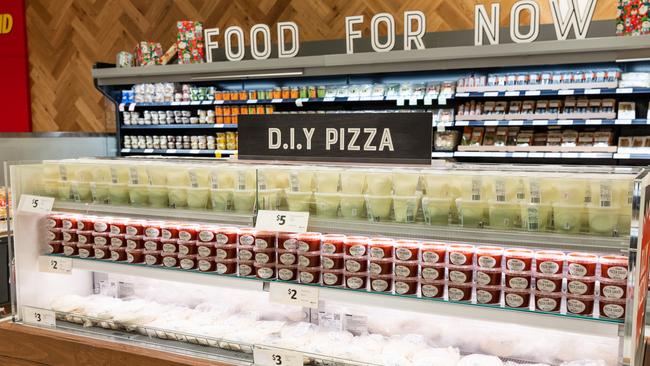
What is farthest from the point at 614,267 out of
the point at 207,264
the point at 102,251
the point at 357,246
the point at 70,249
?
the point at 70,249

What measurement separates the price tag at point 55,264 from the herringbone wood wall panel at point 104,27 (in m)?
4.99

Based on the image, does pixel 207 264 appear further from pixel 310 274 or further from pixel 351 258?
pixel 351 258

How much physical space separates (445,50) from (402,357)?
3532 mm

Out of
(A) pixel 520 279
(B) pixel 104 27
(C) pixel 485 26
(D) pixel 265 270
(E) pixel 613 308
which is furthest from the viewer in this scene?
(B) pixel 104 27

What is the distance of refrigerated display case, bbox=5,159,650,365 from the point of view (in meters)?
1.58

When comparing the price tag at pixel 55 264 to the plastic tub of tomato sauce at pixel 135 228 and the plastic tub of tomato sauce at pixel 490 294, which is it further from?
the plastic tub of tomato sauce at pixel 490 294

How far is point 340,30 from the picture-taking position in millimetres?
6691

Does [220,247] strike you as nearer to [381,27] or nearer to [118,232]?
[118,232]

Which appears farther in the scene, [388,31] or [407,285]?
[388,31]

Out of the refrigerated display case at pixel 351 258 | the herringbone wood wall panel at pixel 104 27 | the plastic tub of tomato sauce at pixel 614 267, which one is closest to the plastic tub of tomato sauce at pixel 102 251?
the refrigerated display case at pixel 351 258

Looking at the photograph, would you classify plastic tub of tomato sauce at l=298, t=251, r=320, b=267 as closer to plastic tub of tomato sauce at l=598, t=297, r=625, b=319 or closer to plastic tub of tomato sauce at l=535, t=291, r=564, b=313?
plastic tub of tomato sauce at l=535, t=291, r=564, b=313

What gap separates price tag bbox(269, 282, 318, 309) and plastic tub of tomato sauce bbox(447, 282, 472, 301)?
45 cm

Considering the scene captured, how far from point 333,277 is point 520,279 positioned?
0.59 meters

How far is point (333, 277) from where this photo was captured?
185 centimetres
